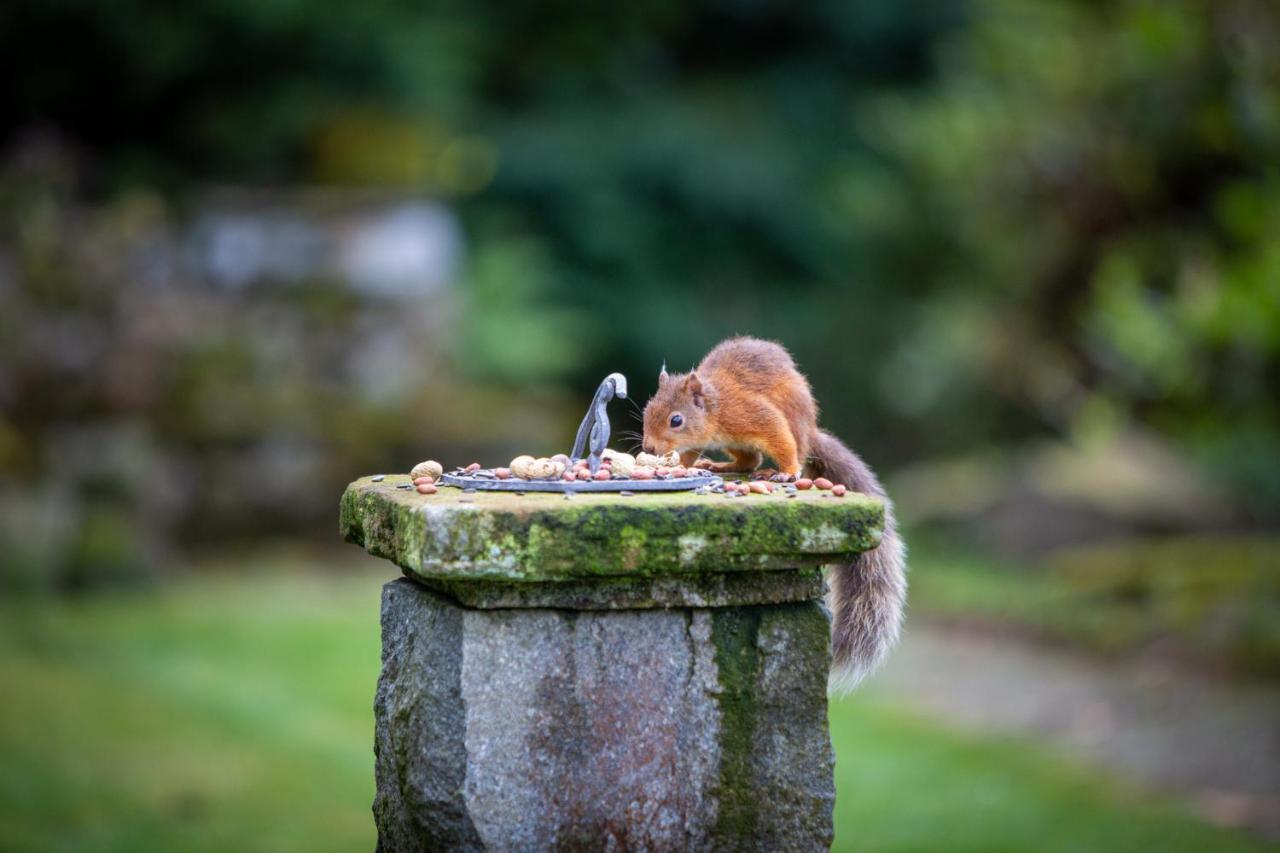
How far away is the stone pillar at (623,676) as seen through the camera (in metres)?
2.35

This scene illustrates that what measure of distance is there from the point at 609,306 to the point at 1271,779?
10.8 meters

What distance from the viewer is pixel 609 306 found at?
15.3 meters

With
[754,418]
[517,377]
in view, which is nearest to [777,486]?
[754,418]

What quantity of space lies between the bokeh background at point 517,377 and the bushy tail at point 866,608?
7.43 feet

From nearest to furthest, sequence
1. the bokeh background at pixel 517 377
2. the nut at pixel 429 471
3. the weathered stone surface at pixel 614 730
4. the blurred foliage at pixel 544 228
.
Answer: the weathered stone surface at pixel 614 730, the nut at pixel 429 471, the bokeh background at pixel 517 377, the blurred foliage at pixel 544 228

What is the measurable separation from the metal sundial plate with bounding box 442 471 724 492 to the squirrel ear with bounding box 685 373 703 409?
36 cm

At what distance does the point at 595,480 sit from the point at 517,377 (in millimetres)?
10558

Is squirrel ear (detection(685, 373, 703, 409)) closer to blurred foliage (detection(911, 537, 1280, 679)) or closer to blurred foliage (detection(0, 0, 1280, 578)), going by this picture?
blurred foliage (detection(0, 0, 1280, 578))

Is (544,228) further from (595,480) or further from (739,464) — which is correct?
(595,480)

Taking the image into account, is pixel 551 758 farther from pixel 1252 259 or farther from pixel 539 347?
pixel 539 347

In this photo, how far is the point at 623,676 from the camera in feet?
8.04

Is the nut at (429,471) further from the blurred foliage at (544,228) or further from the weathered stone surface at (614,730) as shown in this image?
the blurred foliage at (544,228)

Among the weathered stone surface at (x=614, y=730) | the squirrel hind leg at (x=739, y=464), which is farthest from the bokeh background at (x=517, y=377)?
the weathered stone surface at (x=614, y=730)

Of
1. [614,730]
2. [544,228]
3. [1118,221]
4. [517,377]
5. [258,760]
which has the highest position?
[544,228]
